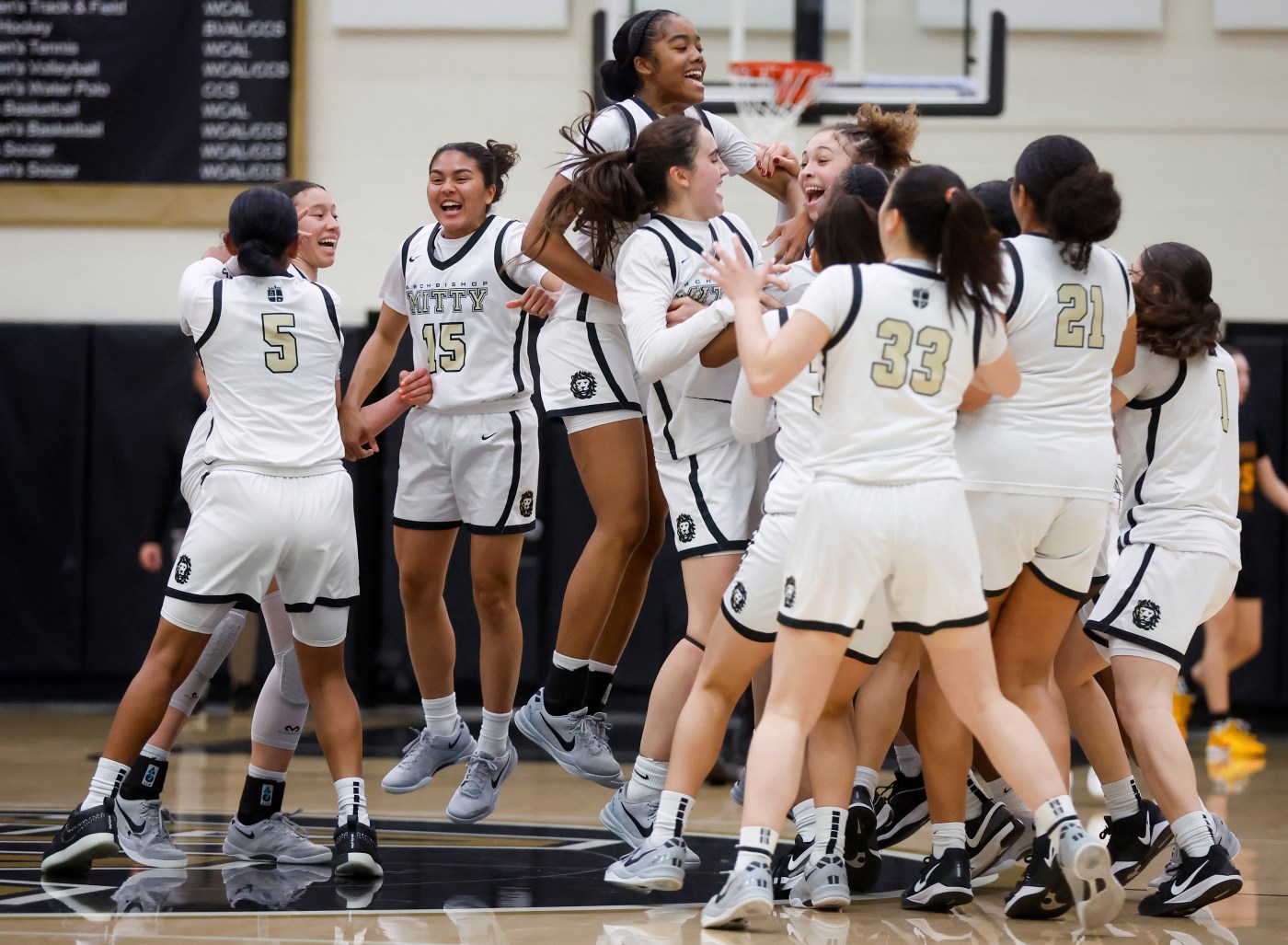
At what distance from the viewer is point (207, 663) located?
4980mm

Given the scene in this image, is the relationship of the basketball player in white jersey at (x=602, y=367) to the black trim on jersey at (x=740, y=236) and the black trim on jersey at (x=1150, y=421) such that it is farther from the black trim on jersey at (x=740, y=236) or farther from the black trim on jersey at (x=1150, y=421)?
the black trim on jersey at (x=1150, y=421)

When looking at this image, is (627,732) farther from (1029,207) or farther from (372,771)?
(1029,207)

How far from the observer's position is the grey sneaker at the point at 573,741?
4.79 metres

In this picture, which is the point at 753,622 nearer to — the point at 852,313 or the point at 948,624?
the point at 948,624

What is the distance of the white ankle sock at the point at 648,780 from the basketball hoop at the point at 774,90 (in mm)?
4888

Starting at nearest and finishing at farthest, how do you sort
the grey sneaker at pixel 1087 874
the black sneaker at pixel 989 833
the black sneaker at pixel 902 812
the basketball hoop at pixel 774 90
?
the grey sneaker at pixel 1087 874
the black sneaker at pixel 989 833
the black sneaker at pixel 902 812
the basketball hoop at pixel 774 90

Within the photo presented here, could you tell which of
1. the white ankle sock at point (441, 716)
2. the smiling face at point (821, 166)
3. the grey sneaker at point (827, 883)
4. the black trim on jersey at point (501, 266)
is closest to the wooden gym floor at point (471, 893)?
the grey sneaker at point (827, 883)

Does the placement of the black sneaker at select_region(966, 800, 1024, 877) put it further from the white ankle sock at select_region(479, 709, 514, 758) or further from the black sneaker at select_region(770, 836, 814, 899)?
the white ankle sock at select_region(479, 709, 514, 758)

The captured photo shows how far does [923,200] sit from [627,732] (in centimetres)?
538

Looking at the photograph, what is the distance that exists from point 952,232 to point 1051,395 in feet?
1.94

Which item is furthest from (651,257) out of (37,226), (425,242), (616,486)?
(37,226)

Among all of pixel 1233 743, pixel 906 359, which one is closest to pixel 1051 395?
pixel 906 359

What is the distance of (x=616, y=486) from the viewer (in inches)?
183

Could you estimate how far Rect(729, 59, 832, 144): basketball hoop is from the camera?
→ 27.9 ft
